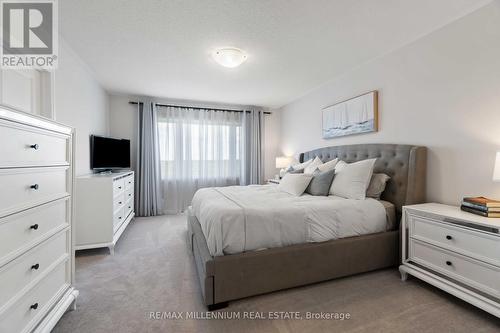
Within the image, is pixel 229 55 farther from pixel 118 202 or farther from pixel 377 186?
pixel 118 202

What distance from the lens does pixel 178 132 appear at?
450cm

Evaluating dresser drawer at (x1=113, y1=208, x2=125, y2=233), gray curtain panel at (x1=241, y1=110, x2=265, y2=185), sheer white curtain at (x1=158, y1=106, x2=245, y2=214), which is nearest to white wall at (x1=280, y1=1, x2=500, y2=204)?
gray curtain panel at (x1=241, y1=110, x2=265, y2=185)

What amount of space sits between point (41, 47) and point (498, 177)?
4.02 meters

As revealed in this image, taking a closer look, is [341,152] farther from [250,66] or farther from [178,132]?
[178,132]

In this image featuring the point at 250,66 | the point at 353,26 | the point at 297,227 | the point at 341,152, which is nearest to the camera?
the point at 297,227

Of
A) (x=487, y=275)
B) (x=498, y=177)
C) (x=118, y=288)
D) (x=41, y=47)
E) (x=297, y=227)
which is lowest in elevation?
(x=118, y=288)

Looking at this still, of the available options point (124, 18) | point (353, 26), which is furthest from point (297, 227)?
point (124, 18)

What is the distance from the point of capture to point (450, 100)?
204cm

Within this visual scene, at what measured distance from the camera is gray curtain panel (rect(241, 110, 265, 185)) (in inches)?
195

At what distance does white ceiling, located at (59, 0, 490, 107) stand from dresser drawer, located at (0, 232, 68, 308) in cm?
186

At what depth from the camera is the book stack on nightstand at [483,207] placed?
157 cm

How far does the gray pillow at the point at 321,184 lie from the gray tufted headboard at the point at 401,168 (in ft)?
1.90

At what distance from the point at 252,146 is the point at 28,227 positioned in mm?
4100

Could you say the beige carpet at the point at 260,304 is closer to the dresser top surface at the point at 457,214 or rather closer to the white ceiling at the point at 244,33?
the dresser top surface at the point at 457,214
